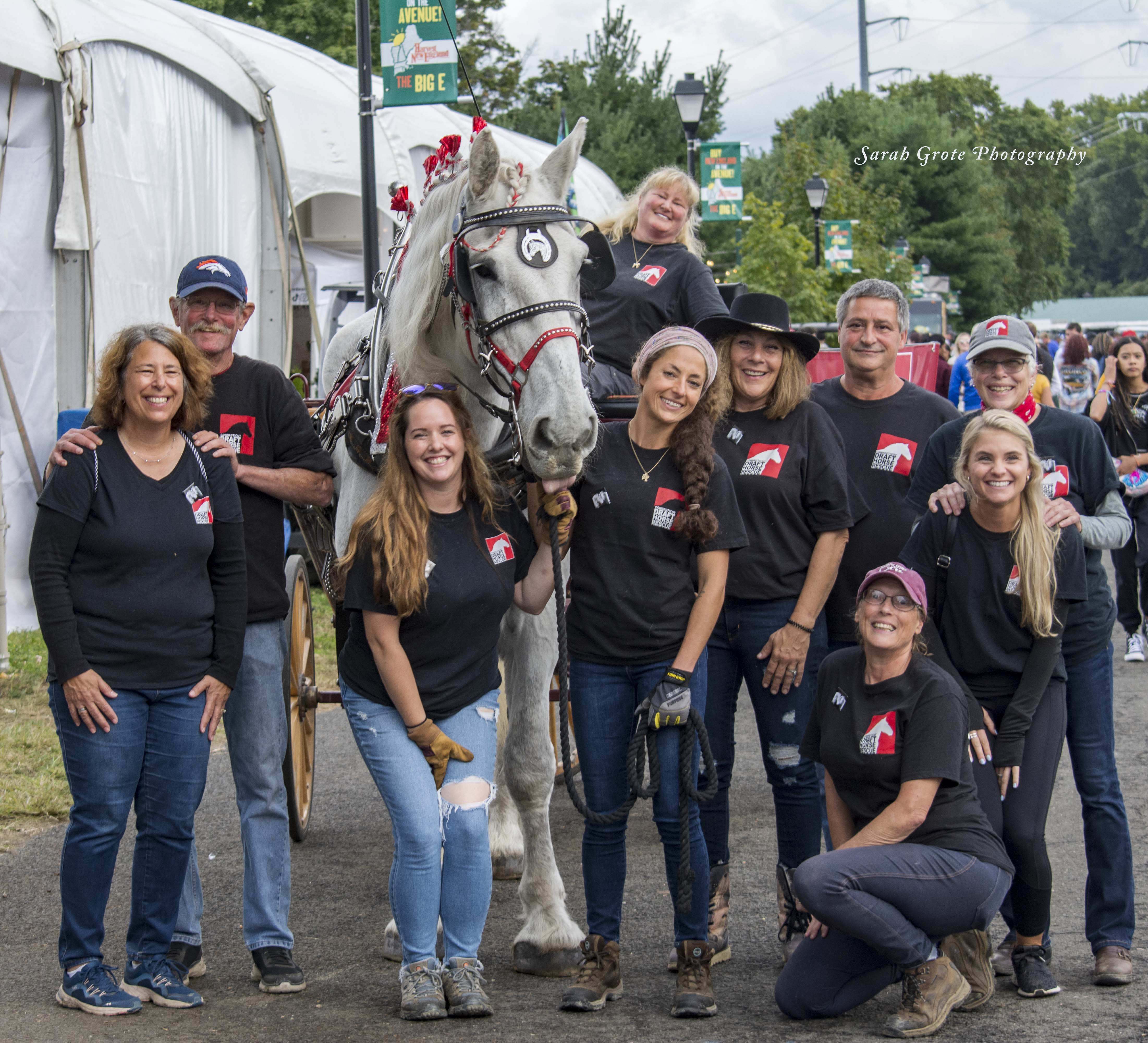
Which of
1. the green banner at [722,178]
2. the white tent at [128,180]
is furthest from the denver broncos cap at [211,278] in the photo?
the green banner at [722,178]

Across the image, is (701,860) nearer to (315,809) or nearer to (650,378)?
(650,378)

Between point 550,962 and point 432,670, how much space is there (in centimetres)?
111

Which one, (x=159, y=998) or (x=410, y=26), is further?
(x=410, y=26)

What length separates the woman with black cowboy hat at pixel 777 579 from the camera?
4262 mm

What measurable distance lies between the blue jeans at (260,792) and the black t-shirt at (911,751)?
5.54 feet

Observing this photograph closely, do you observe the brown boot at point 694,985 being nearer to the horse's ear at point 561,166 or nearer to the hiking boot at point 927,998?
the hiking boot at point 927,998

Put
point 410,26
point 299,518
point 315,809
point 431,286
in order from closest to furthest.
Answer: point 431,286 < point 299,518 < point 315,809 < point 410,26

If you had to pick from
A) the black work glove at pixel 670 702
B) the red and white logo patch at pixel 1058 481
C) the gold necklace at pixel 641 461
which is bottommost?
the black work glove at pixel 670 702

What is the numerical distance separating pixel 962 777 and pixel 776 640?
71cm

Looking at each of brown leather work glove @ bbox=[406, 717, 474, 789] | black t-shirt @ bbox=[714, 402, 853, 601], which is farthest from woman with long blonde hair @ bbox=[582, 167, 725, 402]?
brown leather work glove @ bbox=[406, 717, 474, 789]

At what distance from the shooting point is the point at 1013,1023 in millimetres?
3693

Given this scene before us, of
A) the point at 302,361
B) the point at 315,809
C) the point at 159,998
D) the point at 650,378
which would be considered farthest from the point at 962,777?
the point at 302,361

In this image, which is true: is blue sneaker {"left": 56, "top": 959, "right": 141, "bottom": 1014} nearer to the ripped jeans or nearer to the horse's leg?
the ripped jeans

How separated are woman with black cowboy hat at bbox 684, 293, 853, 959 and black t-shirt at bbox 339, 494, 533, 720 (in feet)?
2.81
